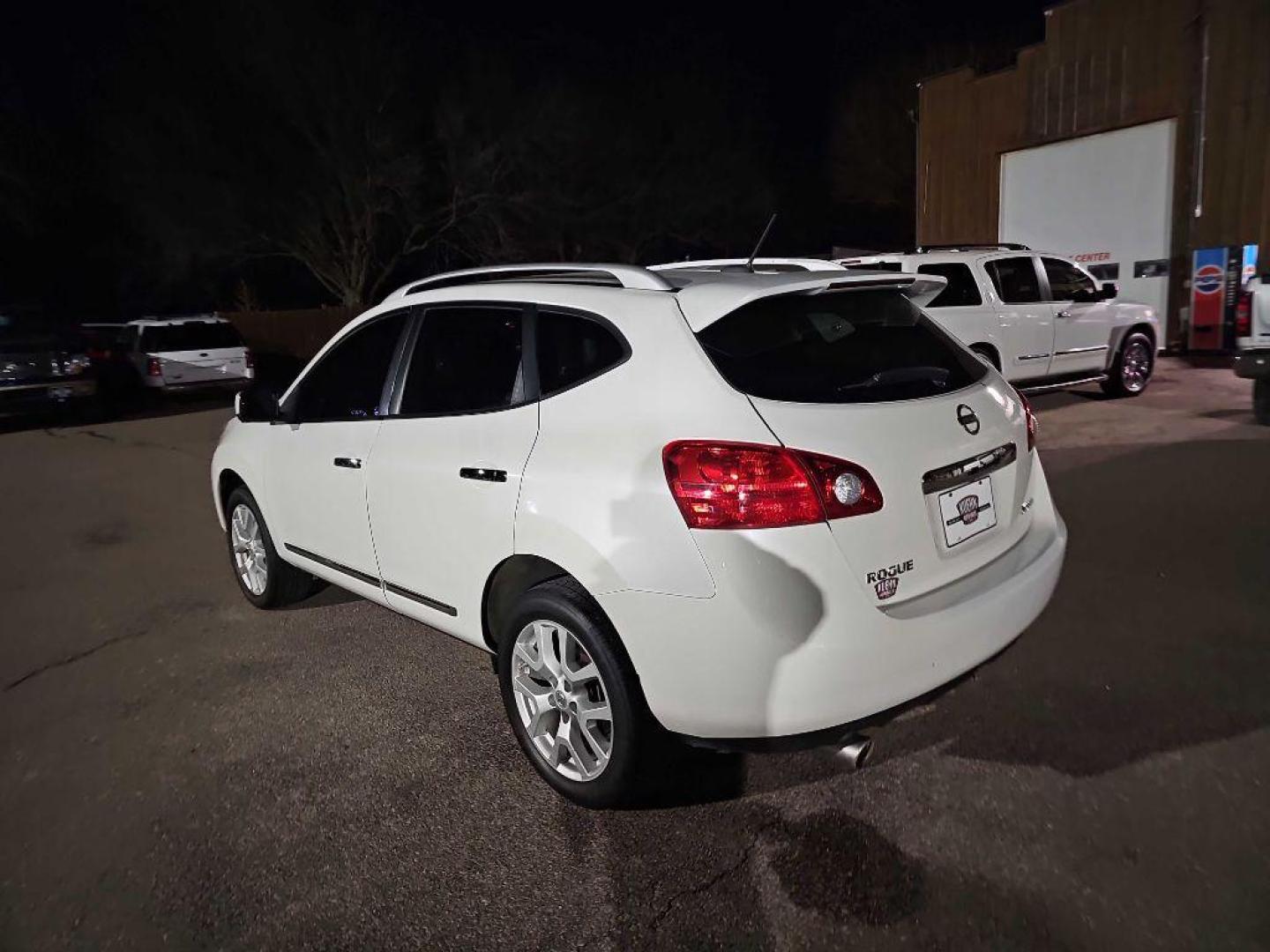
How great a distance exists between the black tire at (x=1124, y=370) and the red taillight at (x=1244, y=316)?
245cm

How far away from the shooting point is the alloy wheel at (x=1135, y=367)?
1131cm

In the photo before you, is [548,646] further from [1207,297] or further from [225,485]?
[1207,297]

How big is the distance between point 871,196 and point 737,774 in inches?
1317

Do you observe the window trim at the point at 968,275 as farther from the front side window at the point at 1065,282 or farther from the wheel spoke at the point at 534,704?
the wheel spoke at the point at 534,704

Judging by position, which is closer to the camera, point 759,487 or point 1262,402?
point 759,487

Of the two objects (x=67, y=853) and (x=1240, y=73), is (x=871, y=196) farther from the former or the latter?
(x=67, y=853)

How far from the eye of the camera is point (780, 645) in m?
2.51

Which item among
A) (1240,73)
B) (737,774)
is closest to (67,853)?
(737,774)

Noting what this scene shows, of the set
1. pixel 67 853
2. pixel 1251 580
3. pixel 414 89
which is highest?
pixel 414 89

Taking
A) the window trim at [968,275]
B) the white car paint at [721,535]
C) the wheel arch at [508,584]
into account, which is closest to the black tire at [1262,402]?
the window trim at [968,275]

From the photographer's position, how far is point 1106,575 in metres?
5.00

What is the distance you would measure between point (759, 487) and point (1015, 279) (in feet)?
30.2

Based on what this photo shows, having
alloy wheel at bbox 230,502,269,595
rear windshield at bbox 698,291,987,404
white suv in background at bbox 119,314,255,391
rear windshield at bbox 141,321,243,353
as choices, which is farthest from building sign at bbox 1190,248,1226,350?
rear windshield at bbox 141,321,243,353

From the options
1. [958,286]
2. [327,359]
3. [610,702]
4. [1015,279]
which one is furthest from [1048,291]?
[610,702]
